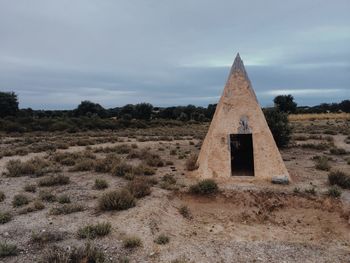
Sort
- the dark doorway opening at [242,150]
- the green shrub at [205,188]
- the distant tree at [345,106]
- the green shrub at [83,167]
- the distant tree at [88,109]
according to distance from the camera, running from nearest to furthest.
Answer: the green shrub at [205,188], the green shrub at [83,167], the dark doorway opening at [242,150], the distant tree at [88,109], the distant tree at [345,106]

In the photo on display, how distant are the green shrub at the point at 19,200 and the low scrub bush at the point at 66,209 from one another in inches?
39.0

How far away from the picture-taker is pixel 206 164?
34.5 ft

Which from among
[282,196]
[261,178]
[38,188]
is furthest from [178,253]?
[38,188]

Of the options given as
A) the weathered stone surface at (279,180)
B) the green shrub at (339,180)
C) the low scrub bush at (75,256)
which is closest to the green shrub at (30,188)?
the low scrub bush at (75,256)

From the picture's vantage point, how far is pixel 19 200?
27.6ft

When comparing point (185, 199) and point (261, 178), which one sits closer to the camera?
point (185, 199)

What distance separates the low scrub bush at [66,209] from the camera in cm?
775

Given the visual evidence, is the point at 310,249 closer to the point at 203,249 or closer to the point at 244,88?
the point at 203,249

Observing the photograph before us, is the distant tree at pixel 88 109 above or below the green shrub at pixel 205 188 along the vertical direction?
above

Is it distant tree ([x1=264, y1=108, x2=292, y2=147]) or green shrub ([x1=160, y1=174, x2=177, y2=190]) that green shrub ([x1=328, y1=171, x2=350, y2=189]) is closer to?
green shrub ([x1=160, y1=174, x2=177, y2=190])

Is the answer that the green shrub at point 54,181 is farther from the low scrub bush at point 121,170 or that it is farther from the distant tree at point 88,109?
the distant tree at point 88,109

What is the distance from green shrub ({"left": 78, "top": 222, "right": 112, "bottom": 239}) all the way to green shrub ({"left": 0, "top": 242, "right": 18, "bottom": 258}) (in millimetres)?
1152

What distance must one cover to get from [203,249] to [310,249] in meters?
2.09

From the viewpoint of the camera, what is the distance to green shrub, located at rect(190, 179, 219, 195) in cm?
923
